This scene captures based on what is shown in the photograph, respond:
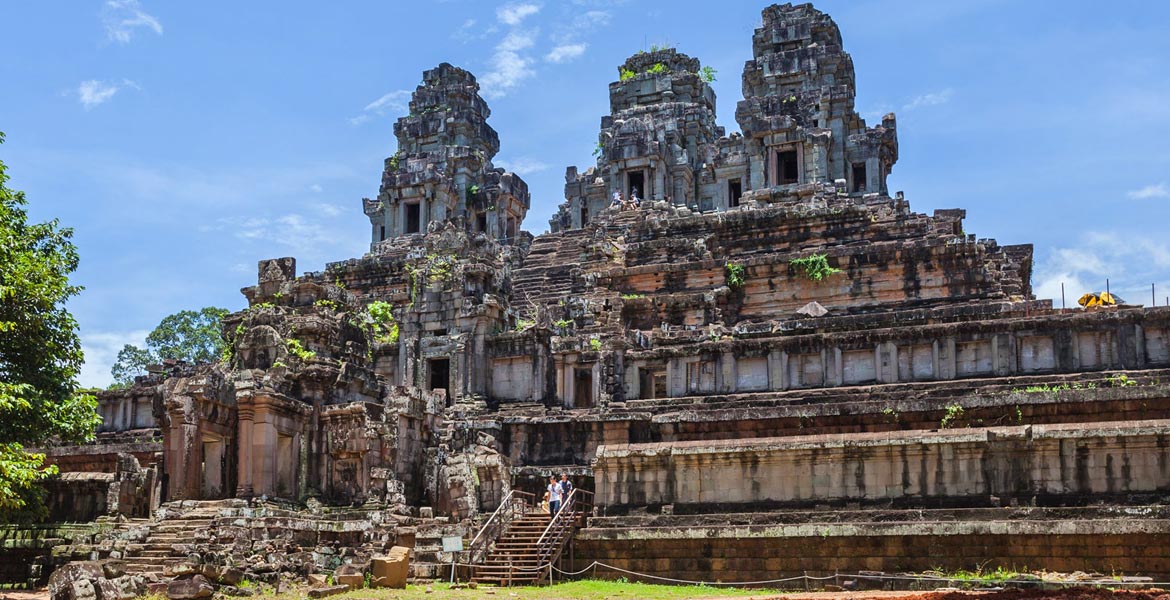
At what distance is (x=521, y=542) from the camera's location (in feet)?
90.2

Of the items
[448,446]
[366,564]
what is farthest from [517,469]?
[366,564]

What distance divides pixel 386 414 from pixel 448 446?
221 centimetres

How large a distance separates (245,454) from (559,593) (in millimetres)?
10434

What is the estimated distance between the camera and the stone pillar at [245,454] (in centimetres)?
3042

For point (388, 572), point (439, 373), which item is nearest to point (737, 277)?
point (439, 373)

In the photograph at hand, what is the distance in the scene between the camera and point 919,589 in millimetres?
23406

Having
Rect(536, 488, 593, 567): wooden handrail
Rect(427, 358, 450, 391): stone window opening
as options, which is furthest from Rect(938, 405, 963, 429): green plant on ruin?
Rect(427, 358, 450, 391): stone window opening

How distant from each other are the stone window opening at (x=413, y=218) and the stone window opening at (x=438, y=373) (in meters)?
29.0

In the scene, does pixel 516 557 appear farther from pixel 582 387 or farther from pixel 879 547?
pixel 582 387

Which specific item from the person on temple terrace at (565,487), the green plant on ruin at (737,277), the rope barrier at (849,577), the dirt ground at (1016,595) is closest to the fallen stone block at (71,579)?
the rope barrier at (849,577)

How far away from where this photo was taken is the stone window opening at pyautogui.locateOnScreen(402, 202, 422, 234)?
69.4 metres

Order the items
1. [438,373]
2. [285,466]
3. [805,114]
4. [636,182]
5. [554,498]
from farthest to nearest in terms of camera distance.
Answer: [636,182] < [805,114] < [438,373] < [285,466] < [554,498]

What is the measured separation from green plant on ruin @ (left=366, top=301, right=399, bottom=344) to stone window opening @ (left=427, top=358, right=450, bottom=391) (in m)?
1.92

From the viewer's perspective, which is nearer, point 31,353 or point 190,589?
point 190,589
